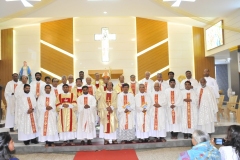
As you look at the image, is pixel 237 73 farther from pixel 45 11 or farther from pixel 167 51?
pixel 45 11

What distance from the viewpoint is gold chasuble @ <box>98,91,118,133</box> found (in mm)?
6840

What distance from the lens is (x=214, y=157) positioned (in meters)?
2.85

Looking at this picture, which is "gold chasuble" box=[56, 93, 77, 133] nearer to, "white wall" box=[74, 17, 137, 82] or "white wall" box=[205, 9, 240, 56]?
"white wall" box=[74, 17, 137, 82]

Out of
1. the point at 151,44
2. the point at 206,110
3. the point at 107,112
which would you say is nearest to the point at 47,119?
the point at 107,112

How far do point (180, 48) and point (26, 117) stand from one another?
890 cm

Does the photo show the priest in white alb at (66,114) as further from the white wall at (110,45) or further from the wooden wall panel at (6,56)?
the wooden wall panel at (6,56)

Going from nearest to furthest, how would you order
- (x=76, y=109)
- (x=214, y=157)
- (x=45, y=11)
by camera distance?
(x=214, y=157), (x=76, y=109), (x=45, y=11)

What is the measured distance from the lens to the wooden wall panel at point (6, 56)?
12.5 meters

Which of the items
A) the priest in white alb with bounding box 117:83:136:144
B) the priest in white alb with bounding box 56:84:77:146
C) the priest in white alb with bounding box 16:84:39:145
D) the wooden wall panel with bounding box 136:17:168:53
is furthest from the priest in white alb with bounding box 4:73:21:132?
the wooden wall panel with bounding box 136:17:168:53

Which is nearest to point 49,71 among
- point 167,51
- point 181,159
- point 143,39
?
point 143,39

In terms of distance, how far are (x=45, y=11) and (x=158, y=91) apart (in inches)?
207

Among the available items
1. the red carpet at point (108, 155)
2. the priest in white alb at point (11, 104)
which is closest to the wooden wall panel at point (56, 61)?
the priest in white alb at point (11, 104)

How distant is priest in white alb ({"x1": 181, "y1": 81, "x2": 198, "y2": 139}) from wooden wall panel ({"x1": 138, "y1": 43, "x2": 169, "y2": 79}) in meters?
5.74

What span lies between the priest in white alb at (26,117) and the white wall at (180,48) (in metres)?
8.07
